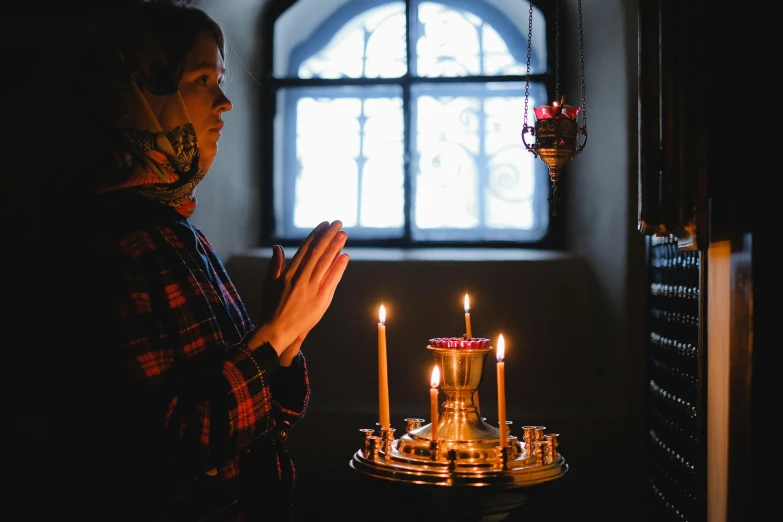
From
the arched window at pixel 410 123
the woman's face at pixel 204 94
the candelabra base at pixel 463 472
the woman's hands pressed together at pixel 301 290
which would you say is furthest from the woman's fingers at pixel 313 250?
the arched window at pixel 410 123

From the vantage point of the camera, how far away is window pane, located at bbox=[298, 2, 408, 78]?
402cm

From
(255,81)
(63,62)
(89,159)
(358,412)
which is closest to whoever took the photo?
(89,159)

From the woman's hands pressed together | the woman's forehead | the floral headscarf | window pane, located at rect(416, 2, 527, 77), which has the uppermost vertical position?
window pane, located at rect(416, 2, 527, 77)

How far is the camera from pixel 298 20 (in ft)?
13.4

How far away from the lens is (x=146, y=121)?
5.39 feet

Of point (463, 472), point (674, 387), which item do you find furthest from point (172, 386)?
point (674, 387)

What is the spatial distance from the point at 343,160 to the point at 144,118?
239 cm

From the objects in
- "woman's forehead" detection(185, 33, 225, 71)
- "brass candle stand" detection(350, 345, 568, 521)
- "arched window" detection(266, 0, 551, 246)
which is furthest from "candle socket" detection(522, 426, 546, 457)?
"arched window" detection(266, 0, 551, 246)

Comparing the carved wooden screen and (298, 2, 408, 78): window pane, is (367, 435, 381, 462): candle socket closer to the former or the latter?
the carved wooden screen

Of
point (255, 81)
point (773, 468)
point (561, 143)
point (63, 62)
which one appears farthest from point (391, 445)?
point (255, 81)

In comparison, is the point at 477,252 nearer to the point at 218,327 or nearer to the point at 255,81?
the point at 255,81

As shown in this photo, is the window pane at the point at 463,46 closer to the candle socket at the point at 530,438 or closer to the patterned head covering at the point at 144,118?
the patterned head covering at the point at 144,118

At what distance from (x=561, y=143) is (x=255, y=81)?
2083 mm

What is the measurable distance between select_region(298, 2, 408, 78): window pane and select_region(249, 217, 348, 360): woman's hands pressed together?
2.42 meters
